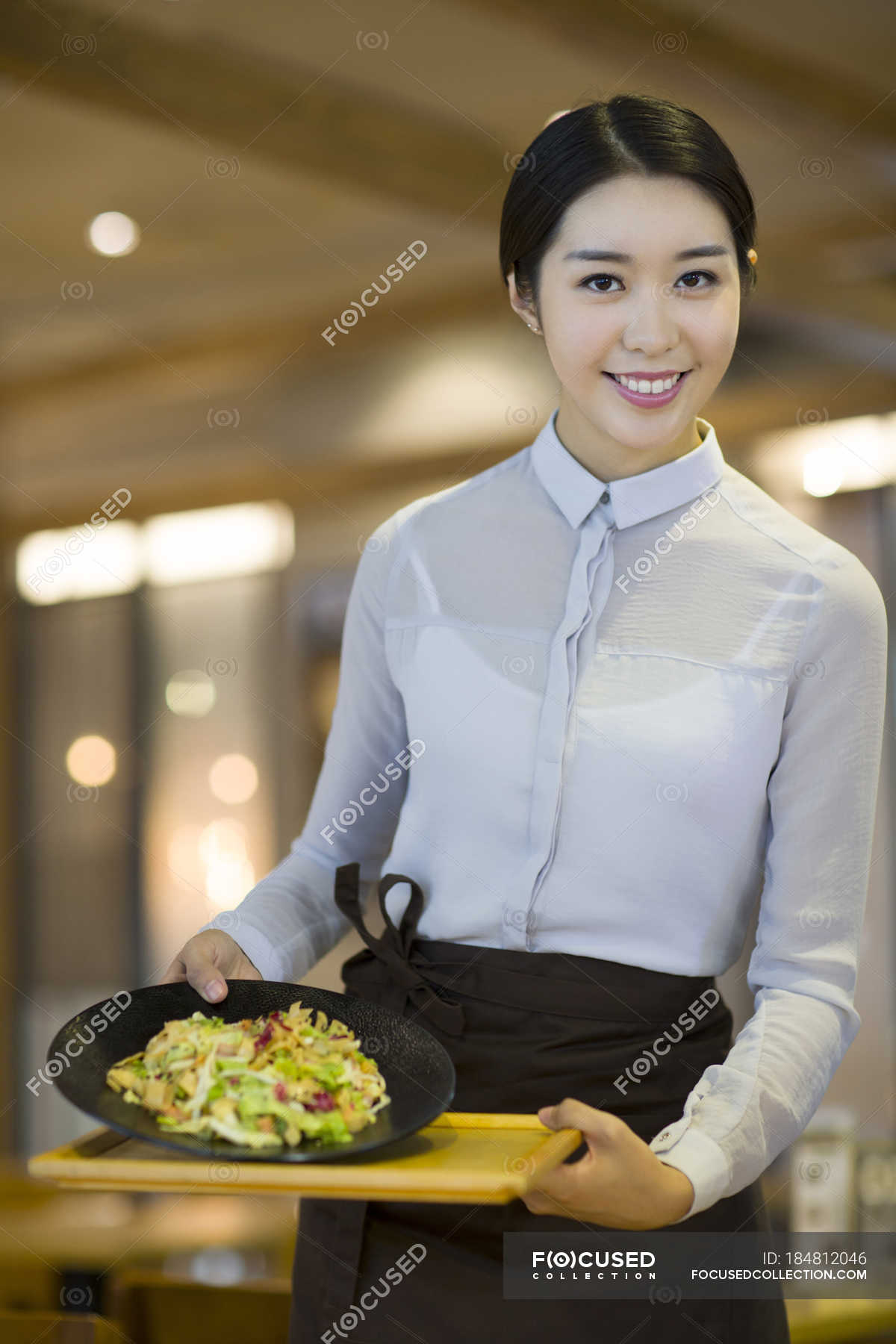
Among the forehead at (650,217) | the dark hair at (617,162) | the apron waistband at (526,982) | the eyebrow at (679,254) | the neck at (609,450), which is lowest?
the apron waistband at (526,982)

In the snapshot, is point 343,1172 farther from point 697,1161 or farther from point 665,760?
point 665,760

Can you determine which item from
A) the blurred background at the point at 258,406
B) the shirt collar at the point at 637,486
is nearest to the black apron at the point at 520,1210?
the shirt collar at the point at 637,486

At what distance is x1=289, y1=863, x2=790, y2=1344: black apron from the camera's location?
3.97 ft

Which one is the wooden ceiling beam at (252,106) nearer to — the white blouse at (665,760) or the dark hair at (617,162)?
the dark hair at (617,162)

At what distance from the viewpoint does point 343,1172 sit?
0.94m

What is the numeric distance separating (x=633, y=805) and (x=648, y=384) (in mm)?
400

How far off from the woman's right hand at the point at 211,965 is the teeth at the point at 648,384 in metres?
0.68

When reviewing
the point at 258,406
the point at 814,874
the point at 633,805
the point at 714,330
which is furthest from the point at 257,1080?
the point at 258,406

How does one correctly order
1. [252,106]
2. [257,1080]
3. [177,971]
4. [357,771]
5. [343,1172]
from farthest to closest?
[252,106]
[357,771]
[177,971]
[257,1080]
[343,1172]

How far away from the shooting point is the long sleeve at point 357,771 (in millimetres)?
1444

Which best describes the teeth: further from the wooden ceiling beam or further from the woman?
the wooden ceiling beam

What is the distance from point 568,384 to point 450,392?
9.02 feet

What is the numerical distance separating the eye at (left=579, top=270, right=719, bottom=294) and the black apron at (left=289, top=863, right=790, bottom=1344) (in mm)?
630

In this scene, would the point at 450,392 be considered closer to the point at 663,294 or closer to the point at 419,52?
the point at 419,52
